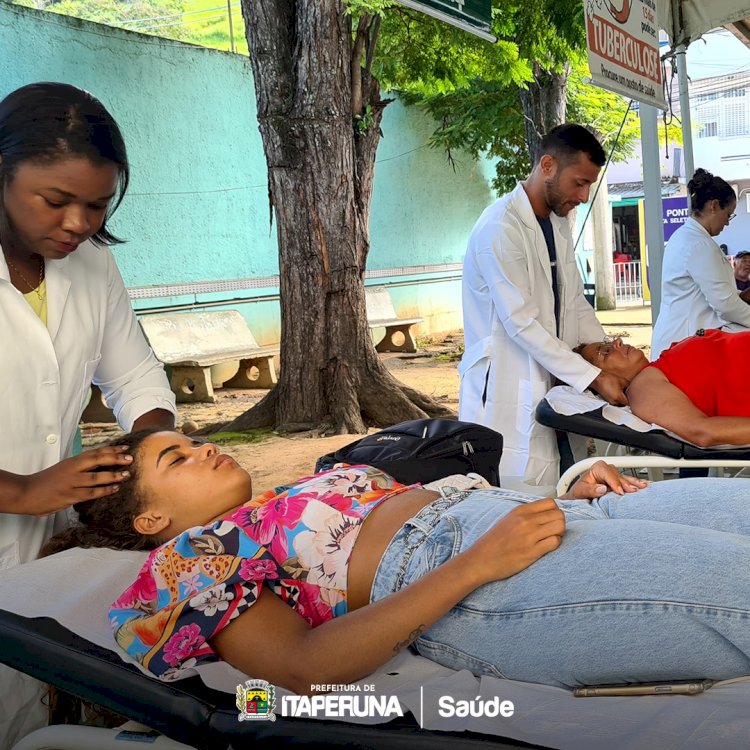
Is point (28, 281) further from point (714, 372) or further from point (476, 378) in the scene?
point (714, 372)

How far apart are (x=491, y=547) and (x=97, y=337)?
1.15m

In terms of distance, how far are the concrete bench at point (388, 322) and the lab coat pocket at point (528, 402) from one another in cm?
789

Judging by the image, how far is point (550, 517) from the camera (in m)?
1.73

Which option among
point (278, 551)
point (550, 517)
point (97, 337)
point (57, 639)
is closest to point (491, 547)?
point (550, 517)

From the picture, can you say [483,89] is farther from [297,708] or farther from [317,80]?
[297,708]

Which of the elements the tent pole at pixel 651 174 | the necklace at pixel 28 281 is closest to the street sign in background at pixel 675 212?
the tent pole at pixel 651 174

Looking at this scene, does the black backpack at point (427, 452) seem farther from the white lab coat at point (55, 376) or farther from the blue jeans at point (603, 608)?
the blue jeans at point (603, 608)

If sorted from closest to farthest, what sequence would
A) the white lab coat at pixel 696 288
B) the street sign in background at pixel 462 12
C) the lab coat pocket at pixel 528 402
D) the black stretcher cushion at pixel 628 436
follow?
the black stretcher cushion at pixel 628 436, the lab coat pocket at pixel 528 402, the street sign in background at pixel 462 12, the white lab coat at pixel 696 288

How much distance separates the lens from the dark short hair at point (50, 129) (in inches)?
74.0

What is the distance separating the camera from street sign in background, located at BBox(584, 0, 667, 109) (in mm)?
4371

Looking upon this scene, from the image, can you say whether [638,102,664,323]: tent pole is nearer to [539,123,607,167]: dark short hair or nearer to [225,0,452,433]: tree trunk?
[539,123,607,167]: dark short hair

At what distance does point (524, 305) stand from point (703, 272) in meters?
1.89

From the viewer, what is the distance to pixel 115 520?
205 cm

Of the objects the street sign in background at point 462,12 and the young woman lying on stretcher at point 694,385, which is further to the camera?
the street sign in background at point 462,12
